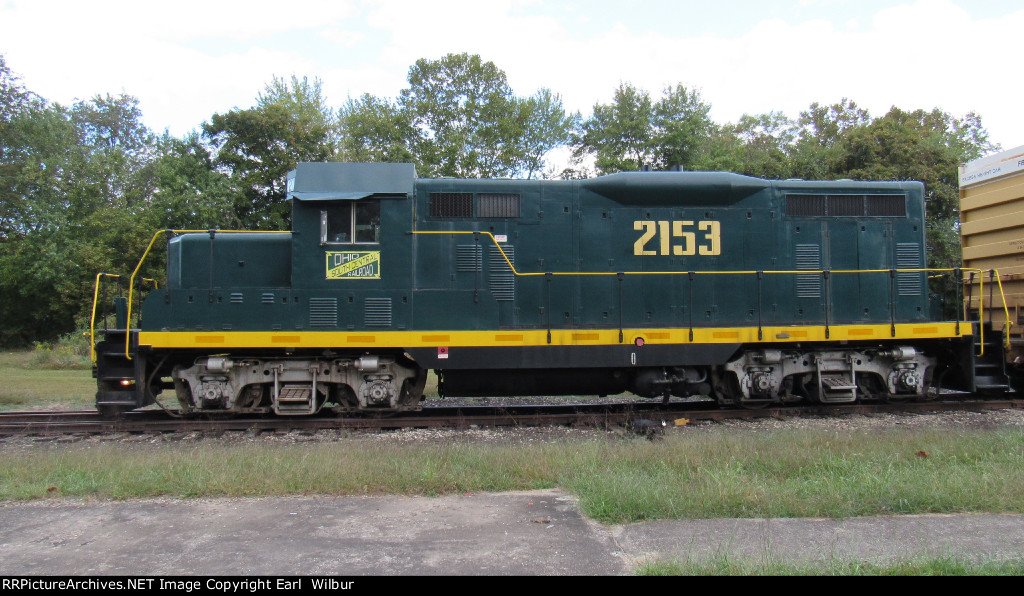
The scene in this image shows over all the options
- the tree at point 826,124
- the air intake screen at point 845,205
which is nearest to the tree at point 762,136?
the tree at point 826,124

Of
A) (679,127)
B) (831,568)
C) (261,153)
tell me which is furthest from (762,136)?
(831,568)

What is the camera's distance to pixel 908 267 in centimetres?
953

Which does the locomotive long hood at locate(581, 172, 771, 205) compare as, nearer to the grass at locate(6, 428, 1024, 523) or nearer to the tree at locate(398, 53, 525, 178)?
the grass at locate(6, 428, 1024, 523)

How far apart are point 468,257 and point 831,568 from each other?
6.23 m

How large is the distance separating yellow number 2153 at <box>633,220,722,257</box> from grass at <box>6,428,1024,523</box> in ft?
10.2

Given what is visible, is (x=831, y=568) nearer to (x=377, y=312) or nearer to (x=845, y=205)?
(x=377, y=312)

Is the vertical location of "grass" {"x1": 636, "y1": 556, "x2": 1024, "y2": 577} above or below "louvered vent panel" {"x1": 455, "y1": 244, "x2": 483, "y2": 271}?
below

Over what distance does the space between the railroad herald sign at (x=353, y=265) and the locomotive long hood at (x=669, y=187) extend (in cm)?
332

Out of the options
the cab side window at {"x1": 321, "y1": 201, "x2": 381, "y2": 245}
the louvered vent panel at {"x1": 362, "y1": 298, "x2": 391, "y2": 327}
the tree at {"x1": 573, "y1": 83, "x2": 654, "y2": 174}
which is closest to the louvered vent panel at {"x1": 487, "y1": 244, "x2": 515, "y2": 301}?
the louvered vent panel at {"x1": 362, "y1": 298, "x2": 391, "y2": 327}

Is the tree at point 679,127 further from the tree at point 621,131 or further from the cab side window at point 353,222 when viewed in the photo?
the cab side window at point 353,222

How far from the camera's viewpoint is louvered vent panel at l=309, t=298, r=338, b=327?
27.2 ft

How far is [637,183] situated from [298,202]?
16.0 feet

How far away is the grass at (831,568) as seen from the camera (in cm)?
321
